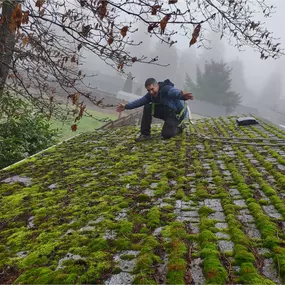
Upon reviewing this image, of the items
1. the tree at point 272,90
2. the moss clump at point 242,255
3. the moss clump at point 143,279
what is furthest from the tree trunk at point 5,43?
the tree at point 272,90

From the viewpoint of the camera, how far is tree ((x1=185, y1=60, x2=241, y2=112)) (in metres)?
45.5

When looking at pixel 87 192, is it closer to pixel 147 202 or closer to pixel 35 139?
pixel 147 202

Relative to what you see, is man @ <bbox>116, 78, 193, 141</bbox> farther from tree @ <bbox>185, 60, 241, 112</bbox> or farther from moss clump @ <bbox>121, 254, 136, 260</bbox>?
tree @ <bbox>185, 60, 241, 112</bbox>

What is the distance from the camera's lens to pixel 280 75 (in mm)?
102188

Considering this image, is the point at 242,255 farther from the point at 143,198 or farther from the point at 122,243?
the point at 143,198

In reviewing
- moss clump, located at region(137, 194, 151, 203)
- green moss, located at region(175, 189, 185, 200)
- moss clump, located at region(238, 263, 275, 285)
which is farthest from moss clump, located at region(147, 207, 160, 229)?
moss clump, located at region(238, 263, 275, 285)

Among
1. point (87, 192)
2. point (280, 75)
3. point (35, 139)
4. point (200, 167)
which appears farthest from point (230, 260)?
point (280, 75)

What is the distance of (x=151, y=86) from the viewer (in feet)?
19.7

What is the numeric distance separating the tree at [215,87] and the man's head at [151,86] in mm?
41508

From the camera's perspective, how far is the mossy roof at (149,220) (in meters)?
1.89

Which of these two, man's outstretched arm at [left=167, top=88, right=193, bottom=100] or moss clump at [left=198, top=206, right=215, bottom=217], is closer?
moss clump at [left=198, top=206, right=215, bottom=217]

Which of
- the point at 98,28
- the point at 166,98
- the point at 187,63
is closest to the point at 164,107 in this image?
the point at 166,98

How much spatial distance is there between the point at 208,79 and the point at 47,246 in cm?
4677

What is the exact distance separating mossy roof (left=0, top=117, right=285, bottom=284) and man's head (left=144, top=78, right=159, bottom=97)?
164 centimetres
